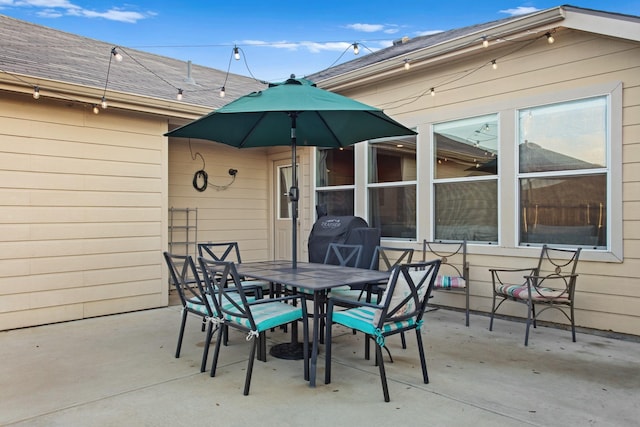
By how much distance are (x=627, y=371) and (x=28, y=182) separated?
5.37 m

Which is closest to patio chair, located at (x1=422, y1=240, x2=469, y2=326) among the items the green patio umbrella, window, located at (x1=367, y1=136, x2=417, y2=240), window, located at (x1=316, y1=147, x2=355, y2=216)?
window, located at (x1=367, y1=136, x2=417, y2=240)

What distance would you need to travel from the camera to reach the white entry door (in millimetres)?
6875

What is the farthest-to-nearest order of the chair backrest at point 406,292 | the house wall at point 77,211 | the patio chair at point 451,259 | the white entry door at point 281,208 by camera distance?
the white entry door at point 281,208 → the patio chair at point 451,259 → the house wall at point 77,211 → the chair backrest at point 406,292

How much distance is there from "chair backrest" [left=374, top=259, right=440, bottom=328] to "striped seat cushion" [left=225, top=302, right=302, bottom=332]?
646mm

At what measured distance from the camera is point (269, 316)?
2.84m

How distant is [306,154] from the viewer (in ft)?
20.9

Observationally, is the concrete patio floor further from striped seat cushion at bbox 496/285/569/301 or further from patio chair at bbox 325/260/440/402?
striped seat cushion at bbox 496/285/569/301

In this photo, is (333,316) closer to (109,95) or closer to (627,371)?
(627,371)

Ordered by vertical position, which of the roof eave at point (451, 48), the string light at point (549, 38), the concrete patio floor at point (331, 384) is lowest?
the concrete patio floor at point (331, 384)

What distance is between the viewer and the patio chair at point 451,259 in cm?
433

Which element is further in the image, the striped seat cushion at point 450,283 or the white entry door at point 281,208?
the white entry door at point 281,208

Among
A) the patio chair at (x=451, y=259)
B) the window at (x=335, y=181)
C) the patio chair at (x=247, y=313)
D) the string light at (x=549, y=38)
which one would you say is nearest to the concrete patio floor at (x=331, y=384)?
the patio chair at (x=247, y=313)

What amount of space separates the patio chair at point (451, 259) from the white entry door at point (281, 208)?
2632 millimetres

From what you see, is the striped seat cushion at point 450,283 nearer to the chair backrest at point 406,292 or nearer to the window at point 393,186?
the window at point 393,186
